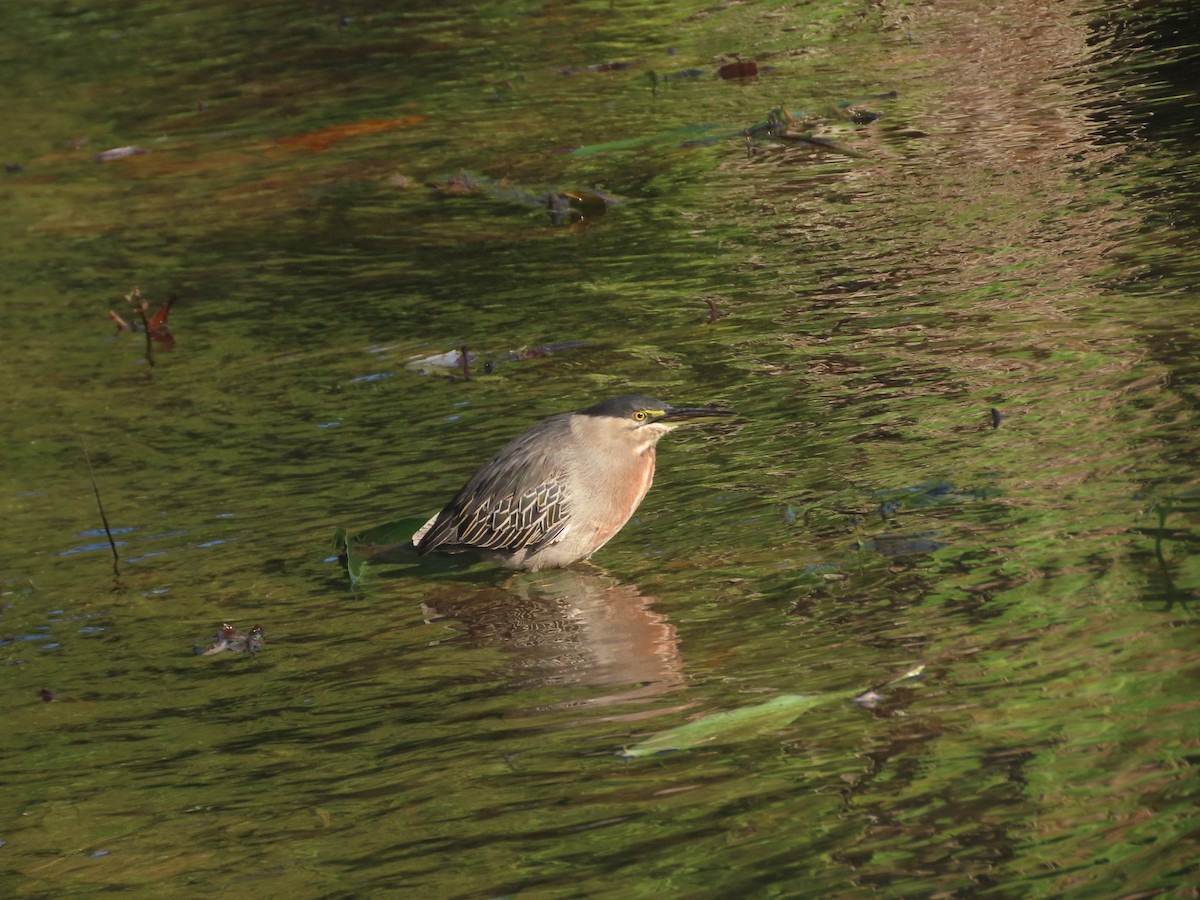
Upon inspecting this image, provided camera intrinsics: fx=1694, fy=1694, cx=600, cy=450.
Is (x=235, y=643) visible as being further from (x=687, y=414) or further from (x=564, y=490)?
(x=687, y=414)

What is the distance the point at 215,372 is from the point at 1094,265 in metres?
4.68

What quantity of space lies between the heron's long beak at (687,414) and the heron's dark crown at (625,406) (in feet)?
0.09

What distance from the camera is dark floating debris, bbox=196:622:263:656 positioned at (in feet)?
19.8

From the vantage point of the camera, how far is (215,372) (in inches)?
366

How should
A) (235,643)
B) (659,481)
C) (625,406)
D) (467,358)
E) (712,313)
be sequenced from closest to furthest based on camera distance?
(235,643) < (625,406) < (659,481) < (712,313) < (467,358)

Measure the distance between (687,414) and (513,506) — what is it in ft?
2.54

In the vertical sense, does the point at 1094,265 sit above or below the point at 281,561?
above

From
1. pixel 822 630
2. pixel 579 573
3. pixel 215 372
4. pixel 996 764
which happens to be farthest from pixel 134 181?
pixel 996 764

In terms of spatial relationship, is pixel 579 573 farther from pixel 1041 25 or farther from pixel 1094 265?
pixel 1041 25

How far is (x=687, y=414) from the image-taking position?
6.68 meters

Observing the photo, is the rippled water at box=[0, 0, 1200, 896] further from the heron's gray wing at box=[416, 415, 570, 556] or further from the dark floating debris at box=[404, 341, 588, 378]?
the heron's gray wing at box=[416, 415, 570, 556]

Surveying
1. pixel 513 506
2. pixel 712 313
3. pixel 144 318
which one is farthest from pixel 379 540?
pixel 144 318

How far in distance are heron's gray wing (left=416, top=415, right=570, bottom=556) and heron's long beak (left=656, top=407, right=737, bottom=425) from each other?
0.41 meters

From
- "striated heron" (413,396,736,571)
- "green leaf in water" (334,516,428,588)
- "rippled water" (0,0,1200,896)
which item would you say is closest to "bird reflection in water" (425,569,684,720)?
"rippled water" (0,0,1200,896)
